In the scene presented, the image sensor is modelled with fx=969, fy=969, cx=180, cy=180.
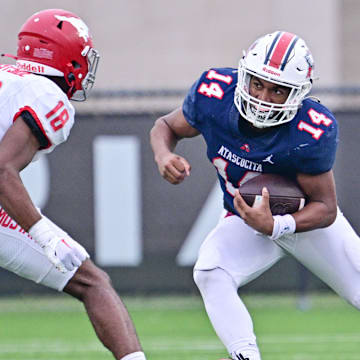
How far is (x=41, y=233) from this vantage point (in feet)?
12.6

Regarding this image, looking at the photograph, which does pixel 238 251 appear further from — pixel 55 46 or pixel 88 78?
pixel 55 46

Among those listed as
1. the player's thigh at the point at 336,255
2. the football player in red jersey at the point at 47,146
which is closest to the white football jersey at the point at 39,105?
the football player in red jersey at the point at 47,146

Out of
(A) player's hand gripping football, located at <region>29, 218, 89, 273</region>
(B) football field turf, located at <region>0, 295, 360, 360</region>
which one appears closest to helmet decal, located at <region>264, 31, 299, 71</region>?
(A) player's hand gripping football, located at <region>29, 218, 89, 273</region>

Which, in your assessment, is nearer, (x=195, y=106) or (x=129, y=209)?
(x=195, y=106)

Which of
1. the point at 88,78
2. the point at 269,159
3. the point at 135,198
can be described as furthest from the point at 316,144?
the point at 135,198

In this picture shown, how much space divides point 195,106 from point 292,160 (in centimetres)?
54

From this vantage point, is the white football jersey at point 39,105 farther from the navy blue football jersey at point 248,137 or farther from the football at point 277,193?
the football at point 277,193

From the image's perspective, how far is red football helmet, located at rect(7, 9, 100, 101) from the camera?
426 centimetres

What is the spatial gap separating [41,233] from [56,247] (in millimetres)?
86

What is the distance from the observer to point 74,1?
1198 cm

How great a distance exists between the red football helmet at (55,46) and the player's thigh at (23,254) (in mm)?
694

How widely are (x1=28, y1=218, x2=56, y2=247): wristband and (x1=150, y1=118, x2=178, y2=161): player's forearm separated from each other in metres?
0.72

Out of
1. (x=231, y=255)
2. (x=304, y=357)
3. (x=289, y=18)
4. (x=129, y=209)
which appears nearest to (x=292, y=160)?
(x=231, y=255)

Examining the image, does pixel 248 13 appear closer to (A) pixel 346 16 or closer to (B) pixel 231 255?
(A) pixel 346 16
